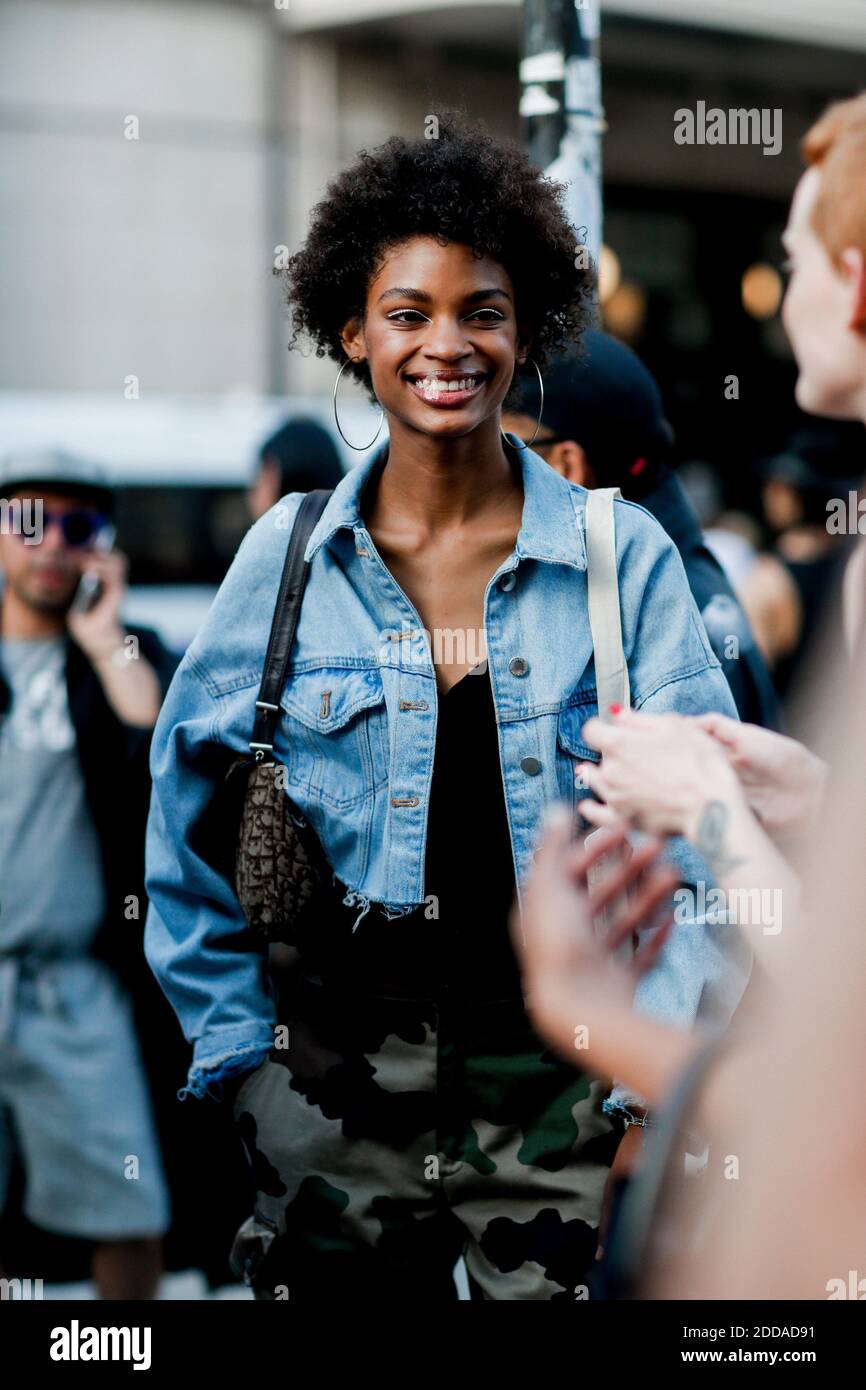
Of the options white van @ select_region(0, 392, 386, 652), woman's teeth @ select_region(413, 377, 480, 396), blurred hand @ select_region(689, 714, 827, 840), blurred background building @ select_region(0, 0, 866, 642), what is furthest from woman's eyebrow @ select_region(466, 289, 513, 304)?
blurred background building @ select_region(0, 0, 866, 642)

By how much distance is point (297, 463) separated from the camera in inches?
191

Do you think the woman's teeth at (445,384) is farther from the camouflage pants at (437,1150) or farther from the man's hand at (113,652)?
the man's hand at (113,652)

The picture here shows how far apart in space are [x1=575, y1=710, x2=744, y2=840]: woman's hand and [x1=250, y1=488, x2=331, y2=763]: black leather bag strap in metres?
0.70

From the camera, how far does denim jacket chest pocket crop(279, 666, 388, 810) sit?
2594 millimetres

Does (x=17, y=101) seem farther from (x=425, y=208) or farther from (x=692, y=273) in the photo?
(x=425, y=208)

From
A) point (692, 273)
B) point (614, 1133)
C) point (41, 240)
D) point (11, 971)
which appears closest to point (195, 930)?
point (614, 1133)

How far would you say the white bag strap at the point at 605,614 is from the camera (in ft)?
8.32

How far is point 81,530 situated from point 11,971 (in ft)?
3.25

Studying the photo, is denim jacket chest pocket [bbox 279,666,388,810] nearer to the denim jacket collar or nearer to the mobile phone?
the denim jacket collar

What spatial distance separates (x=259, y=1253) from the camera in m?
2.79

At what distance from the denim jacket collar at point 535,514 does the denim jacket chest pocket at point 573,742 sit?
8.1 inches

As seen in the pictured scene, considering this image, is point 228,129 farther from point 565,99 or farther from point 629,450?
point 629,450

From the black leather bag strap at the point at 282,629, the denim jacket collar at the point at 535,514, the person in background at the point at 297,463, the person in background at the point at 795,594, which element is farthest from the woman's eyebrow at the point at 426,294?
the person in background at the point at 795,594

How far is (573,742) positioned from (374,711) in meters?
0.31
